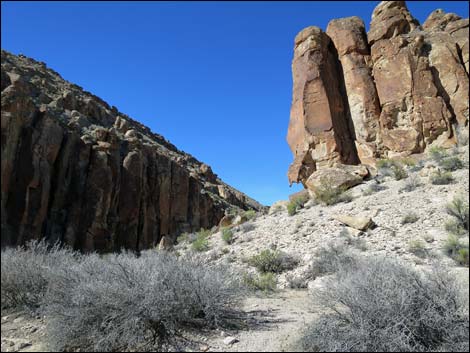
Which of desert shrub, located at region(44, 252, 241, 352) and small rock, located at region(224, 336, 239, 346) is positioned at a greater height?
desert shrub, located at region(44, 252, 241, 352)

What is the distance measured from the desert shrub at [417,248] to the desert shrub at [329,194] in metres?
4.80

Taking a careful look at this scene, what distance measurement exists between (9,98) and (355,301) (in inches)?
233

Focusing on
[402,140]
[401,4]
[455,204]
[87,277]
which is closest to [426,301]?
[87,277]

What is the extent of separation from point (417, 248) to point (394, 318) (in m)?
5.35

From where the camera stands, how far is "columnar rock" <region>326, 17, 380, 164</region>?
17.3 meters

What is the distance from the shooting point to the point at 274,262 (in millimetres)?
9961

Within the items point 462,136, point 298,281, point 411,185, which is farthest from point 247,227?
A: point 462,136

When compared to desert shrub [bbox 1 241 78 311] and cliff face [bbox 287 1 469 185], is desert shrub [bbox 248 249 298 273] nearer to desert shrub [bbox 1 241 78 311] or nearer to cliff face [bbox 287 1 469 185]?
desert shrub [bbox 1 241 78 311]

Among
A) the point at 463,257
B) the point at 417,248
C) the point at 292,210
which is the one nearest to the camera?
the point at 463,257

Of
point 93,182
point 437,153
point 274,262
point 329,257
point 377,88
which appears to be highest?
point 377,88

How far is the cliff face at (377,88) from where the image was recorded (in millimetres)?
15891

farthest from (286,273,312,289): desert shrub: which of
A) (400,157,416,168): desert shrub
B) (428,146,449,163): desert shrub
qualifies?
(400,157,416,168): desert shrub

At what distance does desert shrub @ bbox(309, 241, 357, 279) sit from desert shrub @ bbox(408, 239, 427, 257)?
1.43 meters

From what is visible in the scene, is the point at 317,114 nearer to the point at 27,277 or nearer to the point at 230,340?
the point at 230,340
